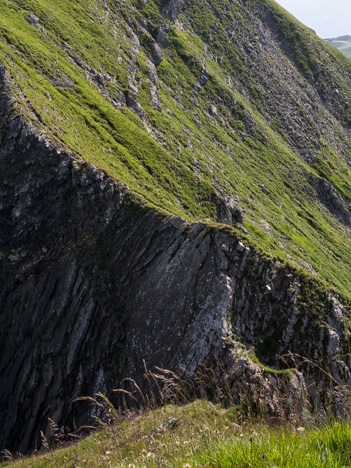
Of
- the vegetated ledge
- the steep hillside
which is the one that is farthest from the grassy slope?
the vegetated ledge

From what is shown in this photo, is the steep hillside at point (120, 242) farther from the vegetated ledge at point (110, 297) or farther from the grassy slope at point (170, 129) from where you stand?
the grassy slope at point (170, 129)

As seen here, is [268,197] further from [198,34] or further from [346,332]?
[198,34]

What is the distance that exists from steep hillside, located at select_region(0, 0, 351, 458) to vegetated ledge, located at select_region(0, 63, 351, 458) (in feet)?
0.37

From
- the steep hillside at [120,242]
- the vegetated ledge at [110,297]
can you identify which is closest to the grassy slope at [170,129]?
the steep hillside at [120,242]

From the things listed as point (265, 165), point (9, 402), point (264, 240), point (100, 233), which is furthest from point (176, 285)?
point (265, 165)

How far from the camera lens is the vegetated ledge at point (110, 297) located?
2361cm

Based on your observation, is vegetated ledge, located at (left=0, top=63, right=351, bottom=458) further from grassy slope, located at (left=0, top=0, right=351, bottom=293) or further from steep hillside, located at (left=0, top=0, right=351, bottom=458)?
grassy slope, located at (left=0, top=0, right=351, bottom=293)

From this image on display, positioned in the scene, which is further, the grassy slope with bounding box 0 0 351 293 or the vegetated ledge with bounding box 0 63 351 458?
the grassy slope with bounding box 0 0 351 293

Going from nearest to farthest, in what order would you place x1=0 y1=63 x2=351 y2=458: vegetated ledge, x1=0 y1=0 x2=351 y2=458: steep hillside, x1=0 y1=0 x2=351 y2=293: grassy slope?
x1=0 y1=63 x2=351 y2=458: vegetated ledge
x1=0 y1=0 x2=351 y2=458: steep hillside
x1=0 y1=0 x2=351 y2=293: grassy slope

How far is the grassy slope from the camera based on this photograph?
146 feet

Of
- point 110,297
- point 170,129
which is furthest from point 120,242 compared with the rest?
point 170,129

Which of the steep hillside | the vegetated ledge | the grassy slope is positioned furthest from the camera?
the grassy slope

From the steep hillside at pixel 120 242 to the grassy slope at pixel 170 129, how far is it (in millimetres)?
431

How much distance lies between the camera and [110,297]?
29.6m
